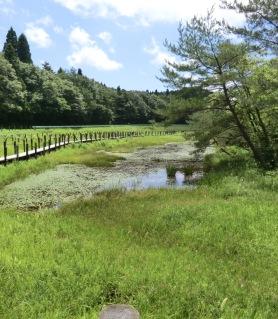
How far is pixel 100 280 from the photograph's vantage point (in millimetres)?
6020

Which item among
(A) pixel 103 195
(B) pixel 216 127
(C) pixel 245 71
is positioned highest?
(C) pixel 245 71

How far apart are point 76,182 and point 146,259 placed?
13.1 metres

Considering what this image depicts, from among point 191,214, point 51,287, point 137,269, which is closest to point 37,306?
point 51,287

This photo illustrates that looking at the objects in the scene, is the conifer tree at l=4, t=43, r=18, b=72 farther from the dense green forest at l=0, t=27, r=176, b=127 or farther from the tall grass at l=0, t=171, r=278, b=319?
the tall grass at l=0, t=171, r=278, b=319

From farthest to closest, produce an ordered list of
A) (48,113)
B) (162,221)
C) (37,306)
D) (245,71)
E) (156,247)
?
(48,113), (245,71), (162,221), (156,247), (37,306)

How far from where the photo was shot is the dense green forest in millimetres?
66000

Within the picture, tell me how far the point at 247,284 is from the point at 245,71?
16020 millimetres

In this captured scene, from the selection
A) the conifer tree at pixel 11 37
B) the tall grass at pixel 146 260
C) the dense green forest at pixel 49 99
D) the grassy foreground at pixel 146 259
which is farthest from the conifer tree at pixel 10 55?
the tall grass at pixel 146 260

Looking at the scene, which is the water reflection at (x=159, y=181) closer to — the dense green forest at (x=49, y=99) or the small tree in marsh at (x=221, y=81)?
the small tree in marsh at (x=221, y=81)

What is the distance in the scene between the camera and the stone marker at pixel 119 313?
373cm

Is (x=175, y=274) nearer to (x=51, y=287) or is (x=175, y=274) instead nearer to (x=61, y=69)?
(x=51, y=287)

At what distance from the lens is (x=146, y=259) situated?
7.26 m

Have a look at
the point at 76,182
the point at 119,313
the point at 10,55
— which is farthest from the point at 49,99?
the point at 119,313

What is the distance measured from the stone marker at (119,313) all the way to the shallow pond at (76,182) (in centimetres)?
1071
